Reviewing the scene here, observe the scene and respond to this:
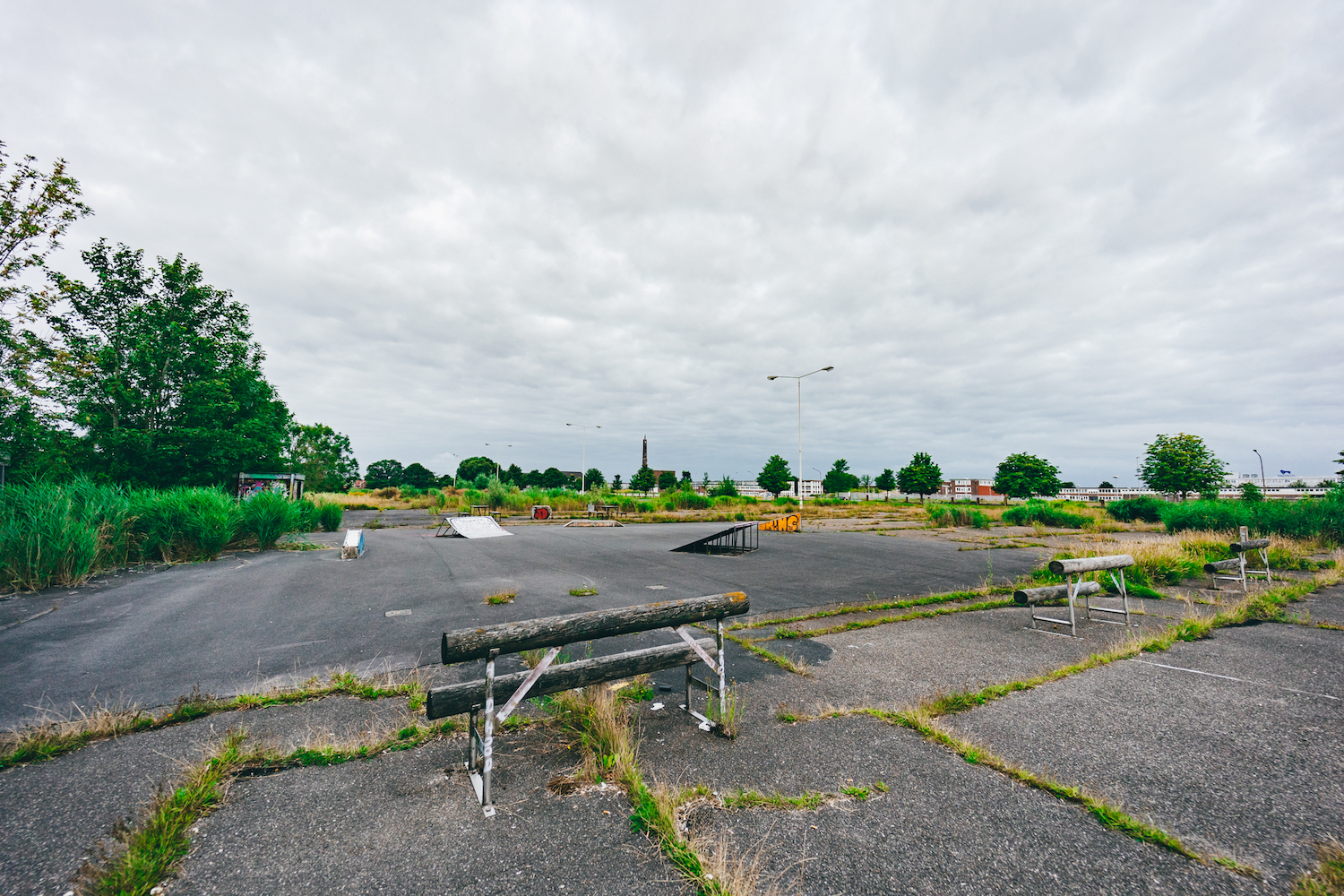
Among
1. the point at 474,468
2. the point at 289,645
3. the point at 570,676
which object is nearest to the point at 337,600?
the point at 289,645

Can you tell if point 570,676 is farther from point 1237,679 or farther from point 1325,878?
point 1237,679

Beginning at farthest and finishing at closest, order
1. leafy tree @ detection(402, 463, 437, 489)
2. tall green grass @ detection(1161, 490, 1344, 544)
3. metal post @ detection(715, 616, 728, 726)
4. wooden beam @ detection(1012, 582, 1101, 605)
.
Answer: leafy tree @ detection(402, 463, 437, 489) < tall green grass @ detection(1161, 490, 1344, 544) < wooden beam @ detection(1012, 582, 1101, 605) < metal post @ detection(715, 616, 728, 726)

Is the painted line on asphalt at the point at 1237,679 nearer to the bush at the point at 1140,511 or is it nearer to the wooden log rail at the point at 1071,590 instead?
the wooden log rail at the point at 1071,590

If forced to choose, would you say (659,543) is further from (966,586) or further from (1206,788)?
(1206,788)

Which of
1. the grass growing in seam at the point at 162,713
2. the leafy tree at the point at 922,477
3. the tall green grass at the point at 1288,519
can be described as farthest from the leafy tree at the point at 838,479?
the grass growing in seam at the point at 162,713

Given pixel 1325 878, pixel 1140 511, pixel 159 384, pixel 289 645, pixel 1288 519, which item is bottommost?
pixel 289 645

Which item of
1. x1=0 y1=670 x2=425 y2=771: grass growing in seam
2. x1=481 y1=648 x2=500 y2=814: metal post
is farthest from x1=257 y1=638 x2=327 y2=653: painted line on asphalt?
x1=481 y1=648 x2=500 y2=814: metal post

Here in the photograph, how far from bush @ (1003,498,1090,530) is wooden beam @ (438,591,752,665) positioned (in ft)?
97.4

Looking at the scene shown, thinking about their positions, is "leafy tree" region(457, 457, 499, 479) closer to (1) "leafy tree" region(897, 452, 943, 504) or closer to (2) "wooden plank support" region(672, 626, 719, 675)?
(1) "leafy tree" region(897, 452, 943, 504)

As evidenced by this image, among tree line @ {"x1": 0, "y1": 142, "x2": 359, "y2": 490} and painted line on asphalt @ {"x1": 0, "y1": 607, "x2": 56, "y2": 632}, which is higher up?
tree line @ {"x1": 0, "y1": 142, "x2": 359, "y2": 490}

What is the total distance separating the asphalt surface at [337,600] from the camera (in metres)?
5.36

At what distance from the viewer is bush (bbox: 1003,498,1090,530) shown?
87.7 ft

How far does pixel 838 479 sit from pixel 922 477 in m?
13.7

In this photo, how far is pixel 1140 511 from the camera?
91.9 ft
